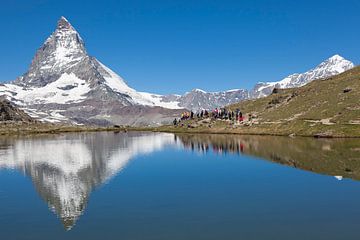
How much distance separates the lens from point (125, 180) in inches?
3871

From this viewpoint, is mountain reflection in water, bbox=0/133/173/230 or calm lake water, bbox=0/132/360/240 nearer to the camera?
calm lake water, bbox=0/132/360/240

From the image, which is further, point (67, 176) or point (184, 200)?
point (67, 176)

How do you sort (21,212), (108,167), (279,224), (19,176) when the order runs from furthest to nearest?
(108,167), (19,176), (21,212), (279,224)

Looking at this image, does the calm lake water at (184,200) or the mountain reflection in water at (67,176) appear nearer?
the calm lake water at (184,200)

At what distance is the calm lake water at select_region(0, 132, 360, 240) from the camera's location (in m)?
54.3

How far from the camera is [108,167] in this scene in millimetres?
122562

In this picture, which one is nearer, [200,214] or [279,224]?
[279,224]

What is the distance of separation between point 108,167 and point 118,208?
56.1m

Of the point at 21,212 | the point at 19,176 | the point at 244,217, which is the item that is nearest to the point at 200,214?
the point at 244,217

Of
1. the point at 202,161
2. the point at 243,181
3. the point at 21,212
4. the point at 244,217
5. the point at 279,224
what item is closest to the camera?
the point at 279,224

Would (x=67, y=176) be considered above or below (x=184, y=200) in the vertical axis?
above

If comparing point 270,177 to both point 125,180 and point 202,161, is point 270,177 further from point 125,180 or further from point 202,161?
point 202,161

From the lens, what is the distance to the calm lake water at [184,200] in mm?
54281

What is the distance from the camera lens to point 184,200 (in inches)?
2889
